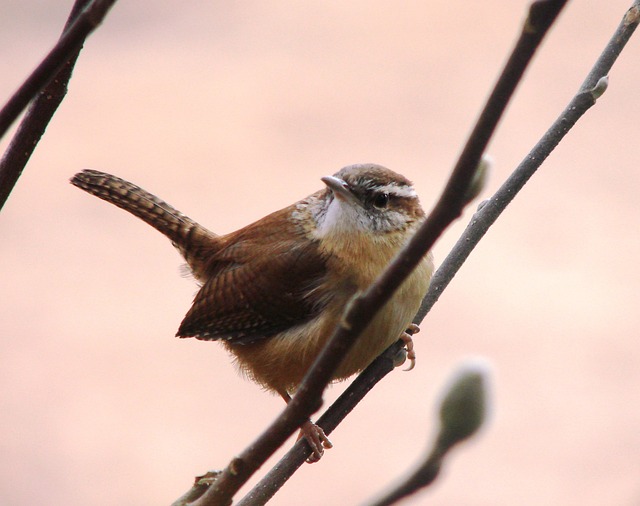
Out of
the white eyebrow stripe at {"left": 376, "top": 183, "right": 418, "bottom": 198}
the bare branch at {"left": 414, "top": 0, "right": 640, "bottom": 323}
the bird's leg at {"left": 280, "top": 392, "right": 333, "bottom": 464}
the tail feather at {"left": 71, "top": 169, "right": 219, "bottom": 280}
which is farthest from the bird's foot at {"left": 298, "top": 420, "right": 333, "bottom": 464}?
the tail feather at {"left": 71, "top": 169, "right": 219, "bottom": 280}

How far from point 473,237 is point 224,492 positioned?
118 centimetres

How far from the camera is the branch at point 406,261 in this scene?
55 centimetres

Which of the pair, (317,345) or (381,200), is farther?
(381,200)

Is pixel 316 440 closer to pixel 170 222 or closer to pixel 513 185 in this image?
pixel 513 185

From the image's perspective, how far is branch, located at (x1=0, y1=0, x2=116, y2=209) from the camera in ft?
2.18

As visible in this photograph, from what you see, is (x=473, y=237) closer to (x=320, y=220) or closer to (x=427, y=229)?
(x=320, y=220)

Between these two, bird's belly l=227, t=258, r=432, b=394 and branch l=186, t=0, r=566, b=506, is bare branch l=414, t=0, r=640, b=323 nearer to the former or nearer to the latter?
bird's belly l=227, t=258, r=432, b=394

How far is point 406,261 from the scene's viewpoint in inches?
25.0

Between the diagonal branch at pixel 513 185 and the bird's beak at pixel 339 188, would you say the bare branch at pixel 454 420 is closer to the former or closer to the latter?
the diagonal branch at pixel 513 185

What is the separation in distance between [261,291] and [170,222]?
0.68m

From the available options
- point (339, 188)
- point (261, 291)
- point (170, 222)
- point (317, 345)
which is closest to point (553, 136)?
point (339, 188)

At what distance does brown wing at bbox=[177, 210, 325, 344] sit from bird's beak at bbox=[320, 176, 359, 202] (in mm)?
214

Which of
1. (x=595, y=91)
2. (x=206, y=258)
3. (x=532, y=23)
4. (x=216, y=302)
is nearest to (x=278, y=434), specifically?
(x=532, y=23)

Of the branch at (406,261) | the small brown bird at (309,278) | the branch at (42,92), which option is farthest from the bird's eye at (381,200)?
the branch at (406,261)
